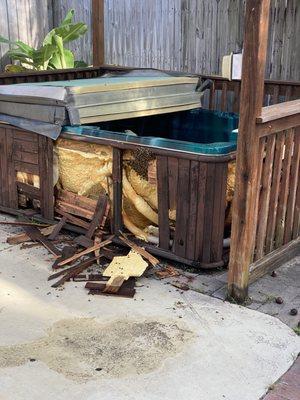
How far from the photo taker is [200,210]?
4.09m

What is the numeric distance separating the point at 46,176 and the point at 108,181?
72cm

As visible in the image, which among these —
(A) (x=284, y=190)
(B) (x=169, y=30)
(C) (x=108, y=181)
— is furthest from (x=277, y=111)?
(B) (x=169, y=30)

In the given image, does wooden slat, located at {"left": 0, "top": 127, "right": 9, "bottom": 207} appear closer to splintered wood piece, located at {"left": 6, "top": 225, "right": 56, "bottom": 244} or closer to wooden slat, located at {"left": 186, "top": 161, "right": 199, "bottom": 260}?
splintered wood piece, located at {"left": 6, "top": 225, "right": 56, "bottom": 244}

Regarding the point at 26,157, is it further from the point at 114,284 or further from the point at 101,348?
the point at 101,348

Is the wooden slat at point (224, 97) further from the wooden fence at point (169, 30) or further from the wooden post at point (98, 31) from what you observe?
the wooden post at point (98, 31)

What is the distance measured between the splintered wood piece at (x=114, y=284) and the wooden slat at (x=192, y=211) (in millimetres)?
584

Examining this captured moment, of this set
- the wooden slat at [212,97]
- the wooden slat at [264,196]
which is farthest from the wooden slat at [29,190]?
the wooden slat at [212,97]

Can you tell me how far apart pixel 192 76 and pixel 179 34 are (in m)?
0.76

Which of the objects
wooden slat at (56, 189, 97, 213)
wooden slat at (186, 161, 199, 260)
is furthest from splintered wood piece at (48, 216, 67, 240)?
wooden slat at (186, 161, 199, 260)

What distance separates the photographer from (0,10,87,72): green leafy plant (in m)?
7.36

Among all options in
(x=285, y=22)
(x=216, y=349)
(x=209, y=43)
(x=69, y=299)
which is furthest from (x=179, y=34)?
→ (x=216, y=349)

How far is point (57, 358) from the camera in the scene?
3105 mm

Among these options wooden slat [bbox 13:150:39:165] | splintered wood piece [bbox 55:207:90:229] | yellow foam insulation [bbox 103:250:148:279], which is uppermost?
wooden slat [bbox 13:150:39:165]

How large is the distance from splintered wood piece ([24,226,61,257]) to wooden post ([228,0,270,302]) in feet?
5.12
